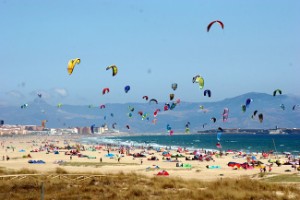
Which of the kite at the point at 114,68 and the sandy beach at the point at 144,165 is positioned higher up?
the kite at the point at 114,68

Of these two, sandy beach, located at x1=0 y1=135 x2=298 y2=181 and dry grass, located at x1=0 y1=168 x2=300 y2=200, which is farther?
sandy beach, located at x1=0 y1=135 x2=298 y2=181

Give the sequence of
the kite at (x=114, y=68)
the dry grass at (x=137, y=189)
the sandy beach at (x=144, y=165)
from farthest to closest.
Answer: the kite at (x=114, y=68) < the sandy beach at (x=144, y=165) < the dry grass at (x=137, y=189)

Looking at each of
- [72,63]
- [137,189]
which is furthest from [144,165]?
[137,189]

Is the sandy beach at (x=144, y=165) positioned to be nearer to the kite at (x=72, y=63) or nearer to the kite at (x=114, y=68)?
the kite at (x=72, y=63)

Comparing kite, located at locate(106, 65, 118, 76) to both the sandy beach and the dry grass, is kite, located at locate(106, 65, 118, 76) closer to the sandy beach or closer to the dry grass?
the sandy beach

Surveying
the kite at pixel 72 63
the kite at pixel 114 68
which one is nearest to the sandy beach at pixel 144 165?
the kite at pixel 72 63

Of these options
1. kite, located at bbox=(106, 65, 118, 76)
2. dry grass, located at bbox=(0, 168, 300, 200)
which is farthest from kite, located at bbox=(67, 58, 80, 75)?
dry grass, located at bbox=(0, 168, 300, 200)

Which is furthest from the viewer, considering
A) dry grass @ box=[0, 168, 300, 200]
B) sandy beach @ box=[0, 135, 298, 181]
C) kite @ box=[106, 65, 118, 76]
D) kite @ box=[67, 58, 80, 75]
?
kite @ box=[106, 65, 118, 76]

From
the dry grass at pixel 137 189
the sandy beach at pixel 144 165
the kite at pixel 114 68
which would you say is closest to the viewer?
the dry grass at pixel 137 189

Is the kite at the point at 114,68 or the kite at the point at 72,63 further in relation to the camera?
the kite at the point at 114,68

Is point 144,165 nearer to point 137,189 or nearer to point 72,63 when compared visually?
point 72,63

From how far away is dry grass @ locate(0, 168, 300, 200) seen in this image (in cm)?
1756

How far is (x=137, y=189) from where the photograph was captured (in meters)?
18.5

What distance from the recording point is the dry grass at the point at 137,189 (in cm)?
1756
